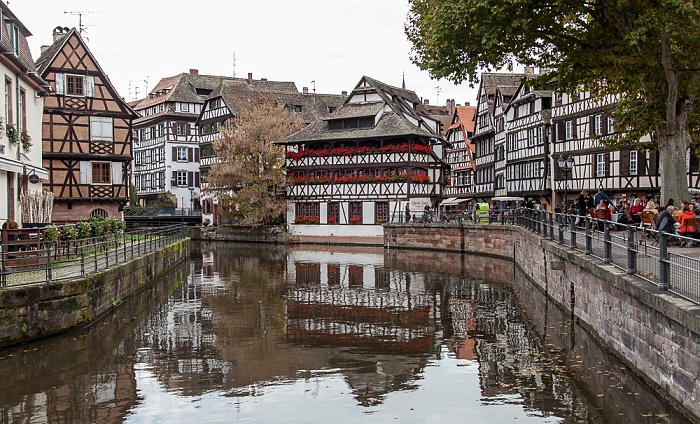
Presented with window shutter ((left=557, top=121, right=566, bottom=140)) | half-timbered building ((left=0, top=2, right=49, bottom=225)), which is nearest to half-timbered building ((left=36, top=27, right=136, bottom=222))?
half-timbered building ((left=0, top=2, right=49, bottom=225))

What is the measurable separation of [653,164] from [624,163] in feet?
6.40

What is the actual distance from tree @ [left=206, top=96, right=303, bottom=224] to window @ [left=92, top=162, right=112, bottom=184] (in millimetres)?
15944

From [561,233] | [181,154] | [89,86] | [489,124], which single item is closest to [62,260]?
[561,233]

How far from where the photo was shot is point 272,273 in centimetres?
3300

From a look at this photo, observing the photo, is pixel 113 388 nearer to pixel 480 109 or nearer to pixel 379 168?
pixel 379 168

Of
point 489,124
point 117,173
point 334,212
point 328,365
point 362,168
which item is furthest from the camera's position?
point 489,124

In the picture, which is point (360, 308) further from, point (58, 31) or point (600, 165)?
point (58, 31)

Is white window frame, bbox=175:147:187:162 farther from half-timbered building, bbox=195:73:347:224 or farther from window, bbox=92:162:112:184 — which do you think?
window, bbox=92:162:112:184

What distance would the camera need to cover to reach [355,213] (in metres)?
53.9

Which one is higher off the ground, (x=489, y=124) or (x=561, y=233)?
(x=489, y=124)

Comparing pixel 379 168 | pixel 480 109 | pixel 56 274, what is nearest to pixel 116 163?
pixel 379 168

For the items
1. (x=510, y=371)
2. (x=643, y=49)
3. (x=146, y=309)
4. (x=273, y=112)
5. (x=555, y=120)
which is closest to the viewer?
(x=510, y=371)

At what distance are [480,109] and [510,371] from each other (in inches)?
2079

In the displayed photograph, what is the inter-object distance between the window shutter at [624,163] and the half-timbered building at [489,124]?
16.5 metres
